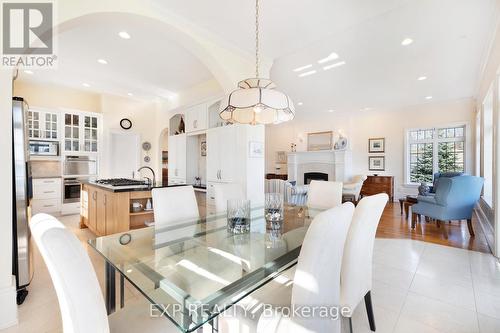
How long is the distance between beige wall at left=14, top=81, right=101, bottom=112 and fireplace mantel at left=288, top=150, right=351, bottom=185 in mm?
6544

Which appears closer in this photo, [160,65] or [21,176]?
[21,176]

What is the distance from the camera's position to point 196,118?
459 cm

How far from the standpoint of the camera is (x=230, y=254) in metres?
1.47

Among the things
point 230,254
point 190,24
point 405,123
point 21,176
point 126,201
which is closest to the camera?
point 230,254

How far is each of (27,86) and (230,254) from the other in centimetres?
666

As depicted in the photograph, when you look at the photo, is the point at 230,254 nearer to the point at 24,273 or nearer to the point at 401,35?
the point at 24,273

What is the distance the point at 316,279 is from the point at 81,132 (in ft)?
21.3

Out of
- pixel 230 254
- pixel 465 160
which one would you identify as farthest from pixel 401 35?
pixel 465 160

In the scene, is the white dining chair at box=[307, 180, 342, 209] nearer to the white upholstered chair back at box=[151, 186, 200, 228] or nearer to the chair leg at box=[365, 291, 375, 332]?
the chair leg at box=[365, 291, 375, 332]

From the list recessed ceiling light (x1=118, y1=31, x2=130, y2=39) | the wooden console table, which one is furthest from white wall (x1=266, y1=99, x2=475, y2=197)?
recessed ceiling light (x1=118, y1=31, x2=130, y2=39)

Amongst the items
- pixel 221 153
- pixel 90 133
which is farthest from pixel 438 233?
pixel 90 133

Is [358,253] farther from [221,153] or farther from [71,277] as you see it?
[221,153]

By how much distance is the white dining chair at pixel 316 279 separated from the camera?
0.98 meters

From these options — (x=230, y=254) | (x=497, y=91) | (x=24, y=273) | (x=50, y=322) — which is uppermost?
(x=497, y=91)
